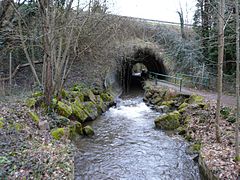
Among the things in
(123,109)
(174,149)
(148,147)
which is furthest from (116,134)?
(123,109)

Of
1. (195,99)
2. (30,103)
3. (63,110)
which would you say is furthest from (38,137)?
(195,99)

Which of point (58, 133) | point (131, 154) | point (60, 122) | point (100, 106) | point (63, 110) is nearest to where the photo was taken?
point (58, 133)

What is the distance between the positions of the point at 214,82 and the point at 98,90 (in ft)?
24.5

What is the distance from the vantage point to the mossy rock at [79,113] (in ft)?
35.6

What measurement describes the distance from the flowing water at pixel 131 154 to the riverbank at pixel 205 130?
520 mm

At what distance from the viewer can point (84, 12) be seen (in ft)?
38.1

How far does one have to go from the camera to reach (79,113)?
1104 cm

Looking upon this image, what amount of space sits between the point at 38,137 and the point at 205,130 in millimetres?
5690

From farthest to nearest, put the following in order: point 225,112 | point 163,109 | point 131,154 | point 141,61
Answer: point 141,61 → point 163,109 → point 225,112 → point 131,154

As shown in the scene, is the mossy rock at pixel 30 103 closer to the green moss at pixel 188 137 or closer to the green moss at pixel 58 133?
the green moss at pixel 58 133

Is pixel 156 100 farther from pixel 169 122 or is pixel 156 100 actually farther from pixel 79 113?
pixel 79 113

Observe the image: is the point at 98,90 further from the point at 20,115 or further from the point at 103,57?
the point at 20,115

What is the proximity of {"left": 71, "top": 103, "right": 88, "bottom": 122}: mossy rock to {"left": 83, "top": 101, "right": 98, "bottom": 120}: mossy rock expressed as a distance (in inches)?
13.7

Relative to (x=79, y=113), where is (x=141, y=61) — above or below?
above
